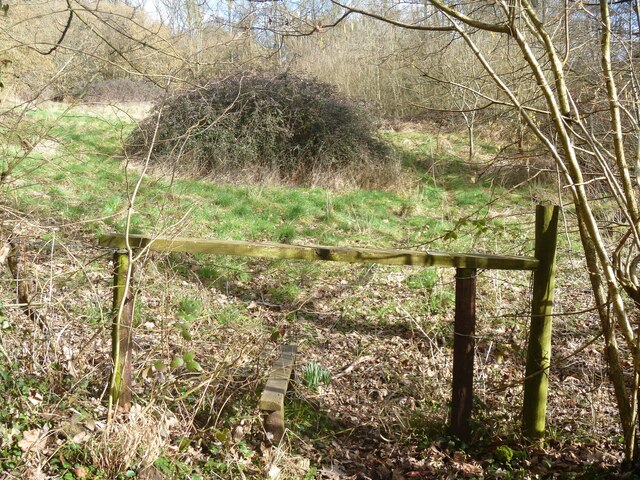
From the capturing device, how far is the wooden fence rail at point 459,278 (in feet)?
11.6

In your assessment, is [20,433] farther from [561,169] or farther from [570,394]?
[570,394]

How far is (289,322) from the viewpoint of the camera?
18.3ft

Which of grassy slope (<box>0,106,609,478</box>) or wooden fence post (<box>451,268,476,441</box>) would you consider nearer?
grassy slope (<box>0,106,609,478</box>)

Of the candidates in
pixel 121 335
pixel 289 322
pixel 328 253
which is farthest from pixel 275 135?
pixel 121 335

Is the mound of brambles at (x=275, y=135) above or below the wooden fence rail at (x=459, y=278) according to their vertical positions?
above

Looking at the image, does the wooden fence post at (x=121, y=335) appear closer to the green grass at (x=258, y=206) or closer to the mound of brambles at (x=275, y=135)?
the green grass at (x=258, y=206)

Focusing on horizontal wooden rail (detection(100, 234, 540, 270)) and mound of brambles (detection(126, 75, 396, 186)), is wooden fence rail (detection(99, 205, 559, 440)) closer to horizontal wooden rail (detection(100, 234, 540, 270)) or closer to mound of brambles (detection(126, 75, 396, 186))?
horizontal wooden rail (detection(100, 234, 540, 270))

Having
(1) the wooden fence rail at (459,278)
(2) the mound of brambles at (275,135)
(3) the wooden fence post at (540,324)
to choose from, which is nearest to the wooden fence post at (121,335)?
(1) the wooden fence rail at (459,278)

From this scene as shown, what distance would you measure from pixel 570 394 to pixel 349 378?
163cm

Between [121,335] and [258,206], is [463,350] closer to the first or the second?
[121,335]

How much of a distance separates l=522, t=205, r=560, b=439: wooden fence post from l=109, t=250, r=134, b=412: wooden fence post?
2371 millimetres

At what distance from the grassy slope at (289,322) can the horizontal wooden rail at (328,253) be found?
0.55 ft

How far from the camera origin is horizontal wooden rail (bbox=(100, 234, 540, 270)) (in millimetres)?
3568

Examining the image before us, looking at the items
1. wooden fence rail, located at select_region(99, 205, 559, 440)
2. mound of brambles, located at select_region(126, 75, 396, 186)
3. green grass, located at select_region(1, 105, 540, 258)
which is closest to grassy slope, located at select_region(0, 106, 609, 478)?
green grass, located at select_region(1, 105, 540, 258)
